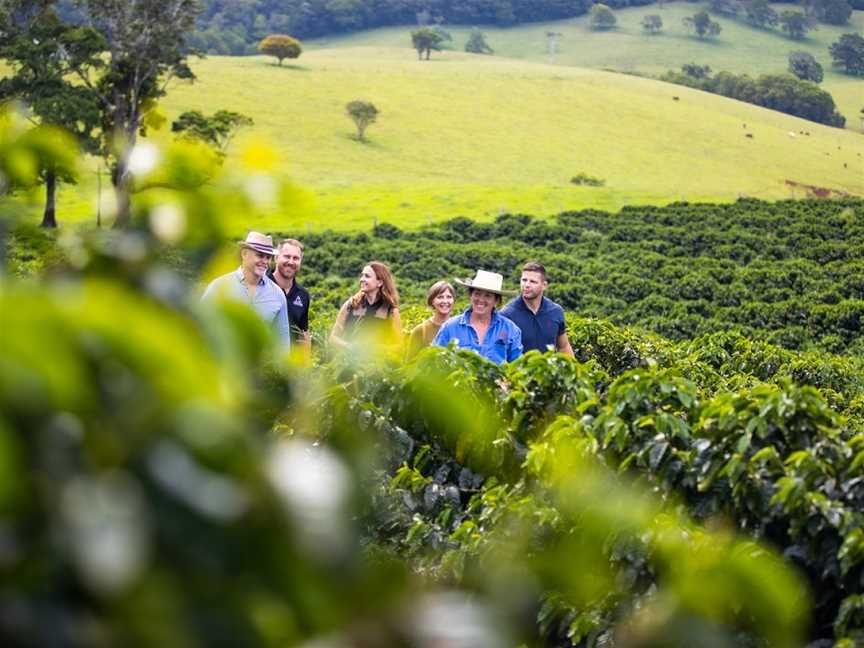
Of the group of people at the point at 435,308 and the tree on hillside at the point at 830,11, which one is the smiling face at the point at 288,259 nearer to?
the group of people at the point at 435,308

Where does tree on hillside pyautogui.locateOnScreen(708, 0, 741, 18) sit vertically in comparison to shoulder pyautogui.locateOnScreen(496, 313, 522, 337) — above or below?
below

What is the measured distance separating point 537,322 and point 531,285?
287 millimetres

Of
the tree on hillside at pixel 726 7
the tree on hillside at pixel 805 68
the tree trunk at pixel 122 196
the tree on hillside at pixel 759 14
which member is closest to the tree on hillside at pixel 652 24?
the tree on hillside at pixel 726 7

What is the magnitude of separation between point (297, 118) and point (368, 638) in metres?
73.6

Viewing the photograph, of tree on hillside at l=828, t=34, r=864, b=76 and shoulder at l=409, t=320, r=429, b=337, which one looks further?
tree on hillside at l=828, t=34, r=864, b=76

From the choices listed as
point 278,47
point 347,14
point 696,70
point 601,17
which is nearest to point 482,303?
point 278,47

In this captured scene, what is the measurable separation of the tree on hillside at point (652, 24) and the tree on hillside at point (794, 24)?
45.5 feet

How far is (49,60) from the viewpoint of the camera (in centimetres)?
4553

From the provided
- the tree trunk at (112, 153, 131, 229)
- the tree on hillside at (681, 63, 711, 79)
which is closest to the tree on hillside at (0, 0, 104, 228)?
the tree trunk at (112, 153, 131, 229)

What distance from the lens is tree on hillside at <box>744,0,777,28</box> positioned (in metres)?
138

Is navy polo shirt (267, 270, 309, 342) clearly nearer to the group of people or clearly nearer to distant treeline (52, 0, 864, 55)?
the group of people

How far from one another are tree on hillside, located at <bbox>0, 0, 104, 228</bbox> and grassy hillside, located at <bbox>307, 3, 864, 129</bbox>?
81.1m

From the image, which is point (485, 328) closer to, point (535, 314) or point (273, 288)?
point (535, 314)

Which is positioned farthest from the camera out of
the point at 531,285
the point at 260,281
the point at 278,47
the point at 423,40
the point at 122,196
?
the point at 423,40
